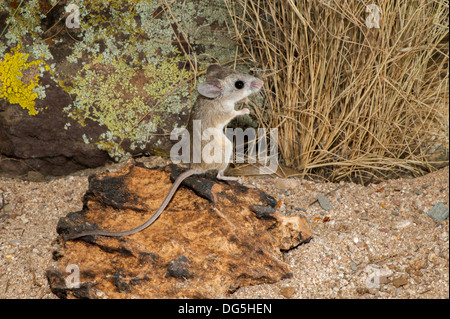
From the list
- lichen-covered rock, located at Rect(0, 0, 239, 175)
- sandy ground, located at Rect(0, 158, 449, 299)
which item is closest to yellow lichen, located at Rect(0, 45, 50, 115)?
lichen-covered rock, located at Rect(0, 0, 239, 175)

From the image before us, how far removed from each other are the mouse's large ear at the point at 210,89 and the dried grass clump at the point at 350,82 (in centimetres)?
51

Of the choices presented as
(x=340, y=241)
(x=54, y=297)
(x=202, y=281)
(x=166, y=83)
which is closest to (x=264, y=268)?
(x=202, y=281)

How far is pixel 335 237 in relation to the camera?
9.72 ft

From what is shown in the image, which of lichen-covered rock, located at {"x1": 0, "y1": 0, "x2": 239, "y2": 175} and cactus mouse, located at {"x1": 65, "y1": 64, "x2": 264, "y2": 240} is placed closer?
cactus mouse, located at {"x1": 65, "y1": 64, "x2": 264, "y2": 240}

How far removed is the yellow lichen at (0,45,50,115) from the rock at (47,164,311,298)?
1.12m

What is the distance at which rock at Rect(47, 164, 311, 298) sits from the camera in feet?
8.07

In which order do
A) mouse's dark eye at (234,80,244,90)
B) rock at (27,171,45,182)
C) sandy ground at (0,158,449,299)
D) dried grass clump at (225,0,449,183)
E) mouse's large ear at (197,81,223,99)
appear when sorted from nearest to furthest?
sandy ground at (0,158,449,299), mouse's large ear at (197,81,223,99), mouse's dark eye at (234,80,244,90), dried grass clump at (225,0,449,183), rock at (27,171,45,182)

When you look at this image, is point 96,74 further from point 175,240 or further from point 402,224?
point 402,224

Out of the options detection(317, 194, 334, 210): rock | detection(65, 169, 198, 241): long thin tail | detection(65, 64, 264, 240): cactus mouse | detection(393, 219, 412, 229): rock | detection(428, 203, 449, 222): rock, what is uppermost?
detection(65, 64, 264, 240): cactus mouse

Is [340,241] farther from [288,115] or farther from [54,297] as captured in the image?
[54,297]

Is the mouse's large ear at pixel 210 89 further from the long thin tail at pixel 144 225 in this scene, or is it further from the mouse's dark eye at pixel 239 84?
the long thin tail at pixel 144 225

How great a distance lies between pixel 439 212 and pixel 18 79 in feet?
10.6

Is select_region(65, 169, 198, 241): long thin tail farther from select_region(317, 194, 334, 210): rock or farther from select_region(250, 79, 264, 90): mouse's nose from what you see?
select_region(317, 194, 334, 210): rock

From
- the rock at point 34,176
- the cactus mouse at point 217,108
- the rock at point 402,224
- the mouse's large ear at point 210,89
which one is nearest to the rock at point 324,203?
the rock at point 402,224
